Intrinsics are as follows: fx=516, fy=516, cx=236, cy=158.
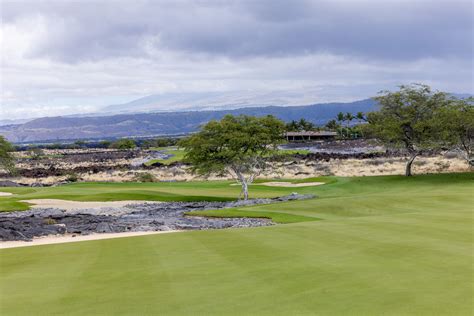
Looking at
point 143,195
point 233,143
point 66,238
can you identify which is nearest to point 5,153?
point 143,195

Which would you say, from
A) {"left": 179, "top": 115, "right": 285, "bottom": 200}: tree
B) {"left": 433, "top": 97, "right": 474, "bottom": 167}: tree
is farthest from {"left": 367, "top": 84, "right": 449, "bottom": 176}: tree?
{"left": 179, "top": 115, "right": 285, "bottom": 200}: tree

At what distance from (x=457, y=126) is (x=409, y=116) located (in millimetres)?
5234

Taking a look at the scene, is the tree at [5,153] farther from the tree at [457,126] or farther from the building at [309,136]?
the building at [309,136]

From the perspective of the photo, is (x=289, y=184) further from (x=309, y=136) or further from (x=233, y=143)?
(x=309, y=136)

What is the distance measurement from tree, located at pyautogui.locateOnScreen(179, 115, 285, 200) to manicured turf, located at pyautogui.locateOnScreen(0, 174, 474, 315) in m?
20.2

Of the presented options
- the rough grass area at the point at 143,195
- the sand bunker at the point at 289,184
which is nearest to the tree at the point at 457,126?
the rough grass area at the point at 143,195

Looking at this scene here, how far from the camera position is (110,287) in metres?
11.2

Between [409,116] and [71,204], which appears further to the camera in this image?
[409,116]

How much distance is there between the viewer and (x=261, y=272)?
38.9 ft

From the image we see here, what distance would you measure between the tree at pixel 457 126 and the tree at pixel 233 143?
51.9ft

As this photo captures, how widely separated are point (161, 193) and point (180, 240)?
28198mm

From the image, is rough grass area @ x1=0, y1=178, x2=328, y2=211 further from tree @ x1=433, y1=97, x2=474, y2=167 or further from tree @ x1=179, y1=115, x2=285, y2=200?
tree @ x1=433, y1=97, x2=474, y2=167

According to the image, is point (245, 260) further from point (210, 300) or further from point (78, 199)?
point (78, 199)

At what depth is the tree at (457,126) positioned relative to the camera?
45.5m
